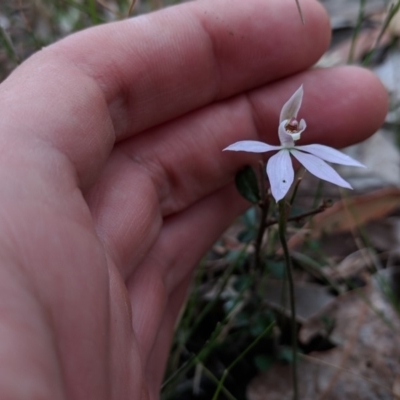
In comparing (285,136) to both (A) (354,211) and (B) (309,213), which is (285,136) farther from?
(A) (354,211)

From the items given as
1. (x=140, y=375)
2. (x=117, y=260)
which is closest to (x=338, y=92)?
(x=117, y=260)

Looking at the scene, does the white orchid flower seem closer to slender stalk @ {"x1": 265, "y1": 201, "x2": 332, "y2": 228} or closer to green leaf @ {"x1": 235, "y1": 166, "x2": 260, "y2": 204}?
slender stalk @ {"x1": 265, "y1": 201, "x2": 332, "y2": 228}

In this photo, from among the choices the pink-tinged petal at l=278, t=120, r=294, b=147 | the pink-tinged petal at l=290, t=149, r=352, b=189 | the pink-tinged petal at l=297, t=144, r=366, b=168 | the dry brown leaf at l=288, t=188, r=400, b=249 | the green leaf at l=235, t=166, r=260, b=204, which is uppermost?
the pink-tinged petal at l=278, t=120, r=294, b=147

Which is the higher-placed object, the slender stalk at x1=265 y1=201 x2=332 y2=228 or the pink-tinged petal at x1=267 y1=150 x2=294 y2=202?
the pink-tinged petal at x1=267 y1=150 x2=294 y2=202

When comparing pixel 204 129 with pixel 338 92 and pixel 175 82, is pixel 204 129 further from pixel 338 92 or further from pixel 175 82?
pixel 338 92

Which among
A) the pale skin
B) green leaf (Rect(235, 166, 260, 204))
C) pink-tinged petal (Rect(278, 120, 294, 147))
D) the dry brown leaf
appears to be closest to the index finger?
the pale skin

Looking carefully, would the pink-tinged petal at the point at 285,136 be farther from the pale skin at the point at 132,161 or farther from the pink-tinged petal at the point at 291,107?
the pale skin at the point at 132,161

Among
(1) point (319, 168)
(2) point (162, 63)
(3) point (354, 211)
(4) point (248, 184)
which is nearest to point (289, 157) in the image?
(1) point (319, 168)

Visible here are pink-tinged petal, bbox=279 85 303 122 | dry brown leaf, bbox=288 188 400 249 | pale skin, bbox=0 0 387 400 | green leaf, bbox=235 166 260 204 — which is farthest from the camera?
dry brown leaf, bbox=288 188 400 249
